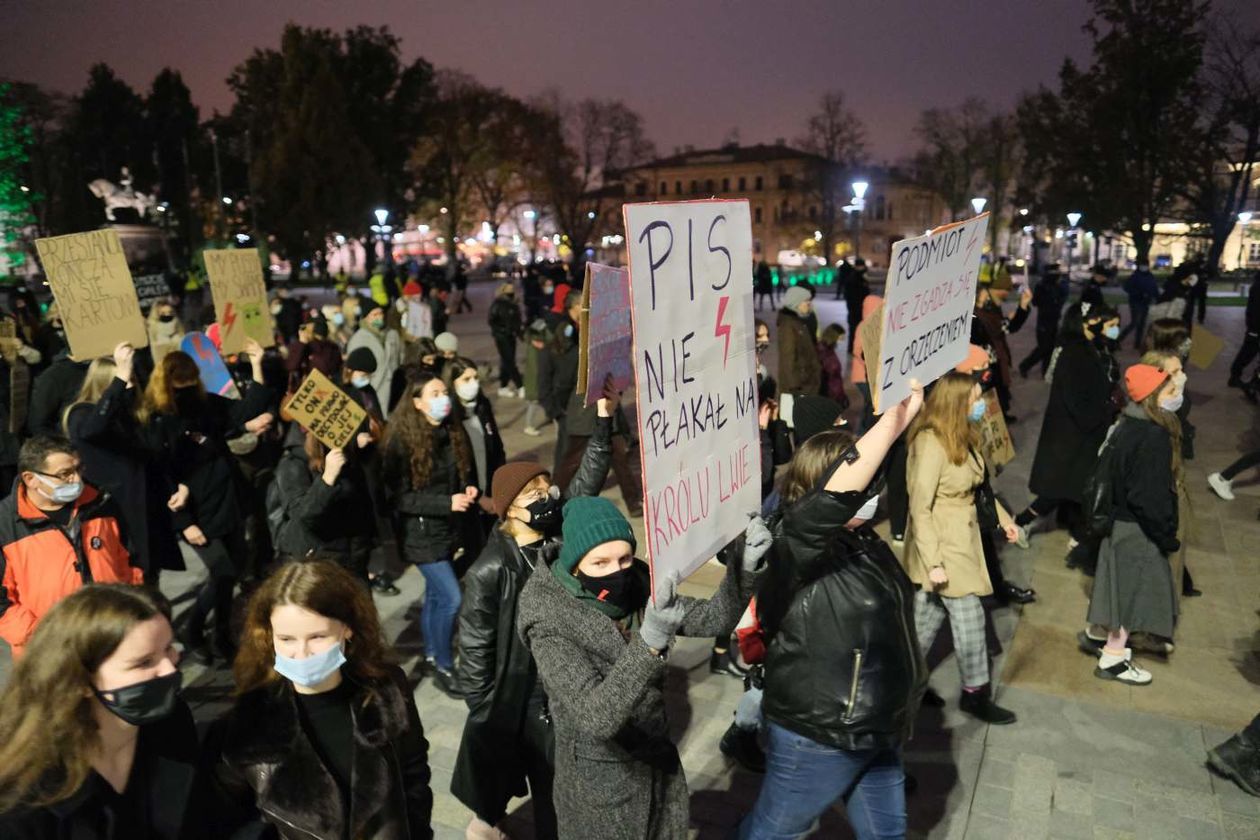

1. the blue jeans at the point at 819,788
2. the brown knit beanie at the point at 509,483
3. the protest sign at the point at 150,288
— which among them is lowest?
the blue jeans at the point at 819,788

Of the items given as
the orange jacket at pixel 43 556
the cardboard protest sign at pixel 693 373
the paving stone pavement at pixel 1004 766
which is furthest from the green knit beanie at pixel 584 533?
the orange jacket at pixel 43 556

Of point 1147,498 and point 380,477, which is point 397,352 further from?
point 1147,498

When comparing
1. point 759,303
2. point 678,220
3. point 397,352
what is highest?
point 678,220

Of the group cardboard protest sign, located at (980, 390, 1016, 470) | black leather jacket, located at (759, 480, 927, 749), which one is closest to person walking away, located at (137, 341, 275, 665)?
black leather jacket, located at (759, 480, 927, 749)

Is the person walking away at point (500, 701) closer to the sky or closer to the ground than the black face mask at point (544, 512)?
closer to the ground

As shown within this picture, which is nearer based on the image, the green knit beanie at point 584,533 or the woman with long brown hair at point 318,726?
the woman with long brown hair at point 318,726

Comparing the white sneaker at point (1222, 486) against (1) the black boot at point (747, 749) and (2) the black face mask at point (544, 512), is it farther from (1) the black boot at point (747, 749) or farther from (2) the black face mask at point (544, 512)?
(2) the black face mask at point (544, 512)

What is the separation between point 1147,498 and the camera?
495 centimetres

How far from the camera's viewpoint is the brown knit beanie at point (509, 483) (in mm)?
3605

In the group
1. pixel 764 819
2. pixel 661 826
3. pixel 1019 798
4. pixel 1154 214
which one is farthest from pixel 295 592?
pixel 1154 214

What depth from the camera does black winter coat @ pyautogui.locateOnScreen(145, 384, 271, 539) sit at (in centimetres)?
535

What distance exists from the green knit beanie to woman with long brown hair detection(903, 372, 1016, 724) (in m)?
2.37

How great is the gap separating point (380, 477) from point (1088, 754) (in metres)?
3.99

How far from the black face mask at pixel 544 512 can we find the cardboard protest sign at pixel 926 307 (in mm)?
1260
